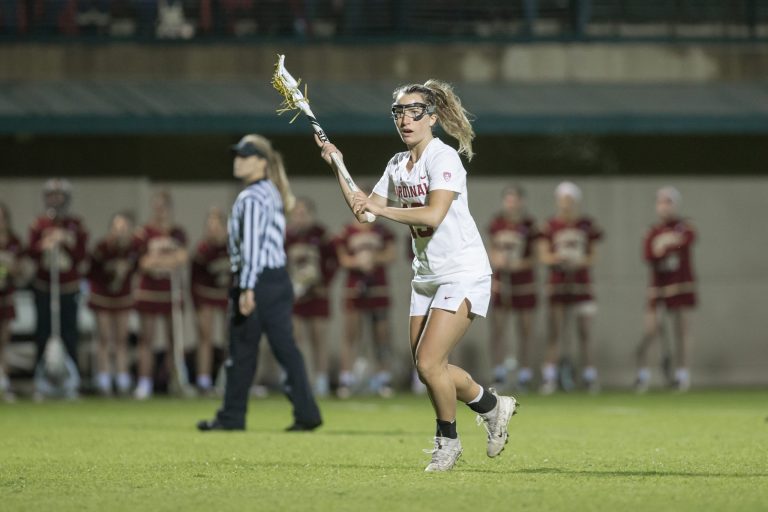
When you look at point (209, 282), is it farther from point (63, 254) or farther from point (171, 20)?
point (171, 20)

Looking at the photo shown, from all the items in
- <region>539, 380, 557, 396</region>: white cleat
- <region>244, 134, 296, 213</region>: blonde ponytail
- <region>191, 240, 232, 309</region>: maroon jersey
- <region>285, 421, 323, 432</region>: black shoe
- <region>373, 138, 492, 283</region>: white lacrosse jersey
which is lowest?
<region>539, 380, 557, 396</region>: white cleat

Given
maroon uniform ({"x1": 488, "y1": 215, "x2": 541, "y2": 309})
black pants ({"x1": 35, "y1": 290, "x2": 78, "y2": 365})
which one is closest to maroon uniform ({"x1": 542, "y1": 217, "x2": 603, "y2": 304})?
maroon uniform ({"x1": 488, "y1": 215, "x2": 541, "y2": 309})

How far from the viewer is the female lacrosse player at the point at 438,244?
26.7 ft

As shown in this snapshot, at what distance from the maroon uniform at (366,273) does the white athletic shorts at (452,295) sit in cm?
954

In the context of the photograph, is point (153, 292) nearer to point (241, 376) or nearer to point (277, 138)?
point (277, 138)

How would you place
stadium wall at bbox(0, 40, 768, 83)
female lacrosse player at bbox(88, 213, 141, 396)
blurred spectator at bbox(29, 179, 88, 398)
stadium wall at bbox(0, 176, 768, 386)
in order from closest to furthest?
1. blurred spectator at bbox(29, 179, 88, 398)
2. female lacrosse player at bbox(88, 213, 141, 396)
3. stadium wall at bbox(0, 40, 768, 83)
4. stadium wall at bbox(0, 176, 768, 386)

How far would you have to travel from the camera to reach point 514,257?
1828cm

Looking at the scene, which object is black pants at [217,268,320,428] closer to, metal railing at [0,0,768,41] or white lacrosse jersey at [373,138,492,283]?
white lacrosse jersey at [373,138,492,283]

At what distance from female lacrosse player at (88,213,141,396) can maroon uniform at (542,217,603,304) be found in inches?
A: 208

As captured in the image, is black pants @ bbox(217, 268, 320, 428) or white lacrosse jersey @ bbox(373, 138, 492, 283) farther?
black pants @ bbox(217, 268, 320, 428)

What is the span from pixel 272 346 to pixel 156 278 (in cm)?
645

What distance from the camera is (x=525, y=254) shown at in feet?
60.4

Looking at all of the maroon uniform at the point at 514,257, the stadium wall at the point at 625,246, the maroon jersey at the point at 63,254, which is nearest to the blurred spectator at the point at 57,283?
the maroon jersey at the point at 63,254

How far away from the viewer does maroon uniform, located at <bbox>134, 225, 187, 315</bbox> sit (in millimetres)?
17672
